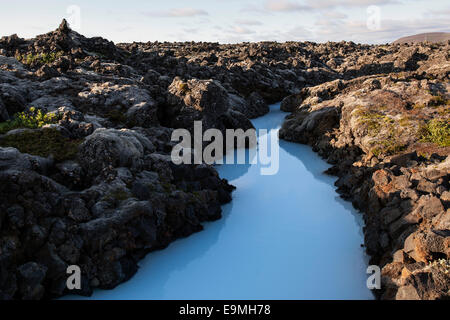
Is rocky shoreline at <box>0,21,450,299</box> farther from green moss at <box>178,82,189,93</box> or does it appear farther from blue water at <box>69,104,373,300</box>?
blue water at <box>69,104,373,300</box>

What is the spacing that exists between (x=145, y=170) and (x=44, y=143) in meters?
6.28

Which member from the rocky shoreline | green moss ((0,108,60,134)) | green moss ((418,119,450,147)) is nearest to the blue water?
the rocky shoreline

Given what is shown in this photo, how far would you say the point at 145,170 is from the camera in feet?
66.1

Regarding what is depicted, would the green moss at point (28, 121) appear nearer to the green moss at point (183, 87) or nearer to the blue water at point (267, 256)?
the green moss at point (183, 87)

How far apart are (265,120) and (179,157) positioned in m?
30.7

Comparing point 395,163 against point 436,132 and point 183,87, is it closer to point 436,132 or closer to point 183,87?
point 436,132

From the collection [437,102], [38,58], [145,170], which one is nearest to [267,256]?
[145,170]

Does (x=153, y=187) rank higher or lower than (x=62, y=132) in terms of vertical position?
lower

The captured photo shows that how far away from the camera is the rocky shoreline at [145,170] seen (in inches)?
509

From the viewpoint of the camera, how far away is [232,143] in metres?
35.6

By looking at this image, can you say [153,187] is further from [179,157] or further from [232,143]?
[232,143]

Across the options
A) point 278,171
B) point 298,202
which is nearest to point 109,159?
point 298,202

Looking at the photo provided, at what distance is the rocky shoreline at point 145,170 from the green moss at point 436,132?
15cm

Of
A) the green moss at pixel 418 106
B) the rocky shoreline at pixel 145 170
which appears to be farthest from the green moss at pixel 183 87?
the green moss at pixel 418 106
